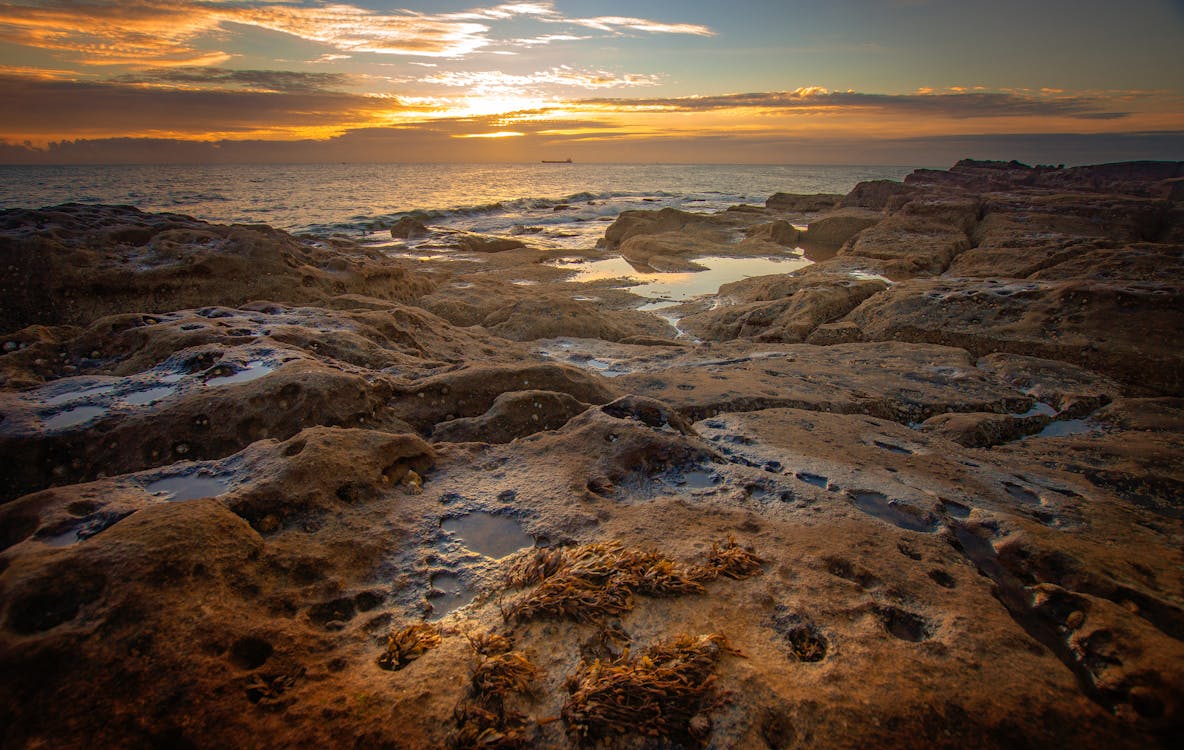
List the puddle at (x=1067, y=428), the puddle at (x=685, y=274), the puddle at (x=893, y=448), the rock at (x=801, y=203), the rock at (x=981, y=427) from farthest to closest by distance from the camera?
the rock at (x=801, y=203) → the puddle at (x=685, y=274) → the puddle at (x=1067, y=428) → the rock at (x=981, y=427) → the puddle at (x=893, y=448)

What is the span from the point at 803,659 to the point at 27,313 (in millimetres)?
8722

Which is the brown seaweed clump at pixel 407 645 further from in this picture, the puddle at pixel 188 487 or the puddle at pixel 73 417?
the puddle at pixel 73 417

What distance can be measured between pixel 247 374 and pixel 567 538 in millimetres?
3147

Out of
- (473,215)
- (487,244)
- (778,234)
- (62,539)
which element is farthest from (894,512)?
(473,215)

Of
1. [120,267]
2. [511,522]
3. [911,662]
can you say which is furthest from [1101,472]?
[120,267]

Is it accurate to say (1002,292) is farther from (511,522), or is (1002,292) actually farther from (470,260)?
(470,260)

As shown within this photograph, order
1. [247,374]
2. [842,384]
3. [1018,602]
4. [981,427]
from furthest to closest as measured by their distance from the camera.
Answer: [842,384], [981,427], [247,374], [1018,602]

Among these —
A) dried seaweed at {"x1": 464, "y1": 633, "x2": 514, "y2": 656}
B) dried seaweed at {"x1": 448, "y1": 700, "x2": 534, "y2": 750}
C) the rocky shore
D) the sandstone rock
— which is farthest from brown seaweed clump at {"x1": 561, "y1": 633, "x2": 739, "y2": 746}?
the sandstone rock

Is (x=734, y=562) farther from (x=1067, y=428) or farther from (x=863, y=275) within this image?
(x=863, y=275)

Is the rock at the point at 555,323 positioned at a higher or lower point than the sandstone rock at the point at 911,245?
lower

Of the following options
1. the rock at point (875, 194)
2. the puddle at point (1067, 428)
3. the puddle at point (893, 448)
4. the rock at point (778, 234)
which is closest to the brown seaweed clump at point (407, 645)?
the puddle at point (893, 448)

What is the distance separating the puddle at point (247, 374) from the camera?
402cm

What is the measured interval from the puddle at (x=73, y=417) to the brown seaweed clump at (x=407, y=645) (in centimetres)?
304

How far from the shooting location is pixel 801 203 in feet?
113
